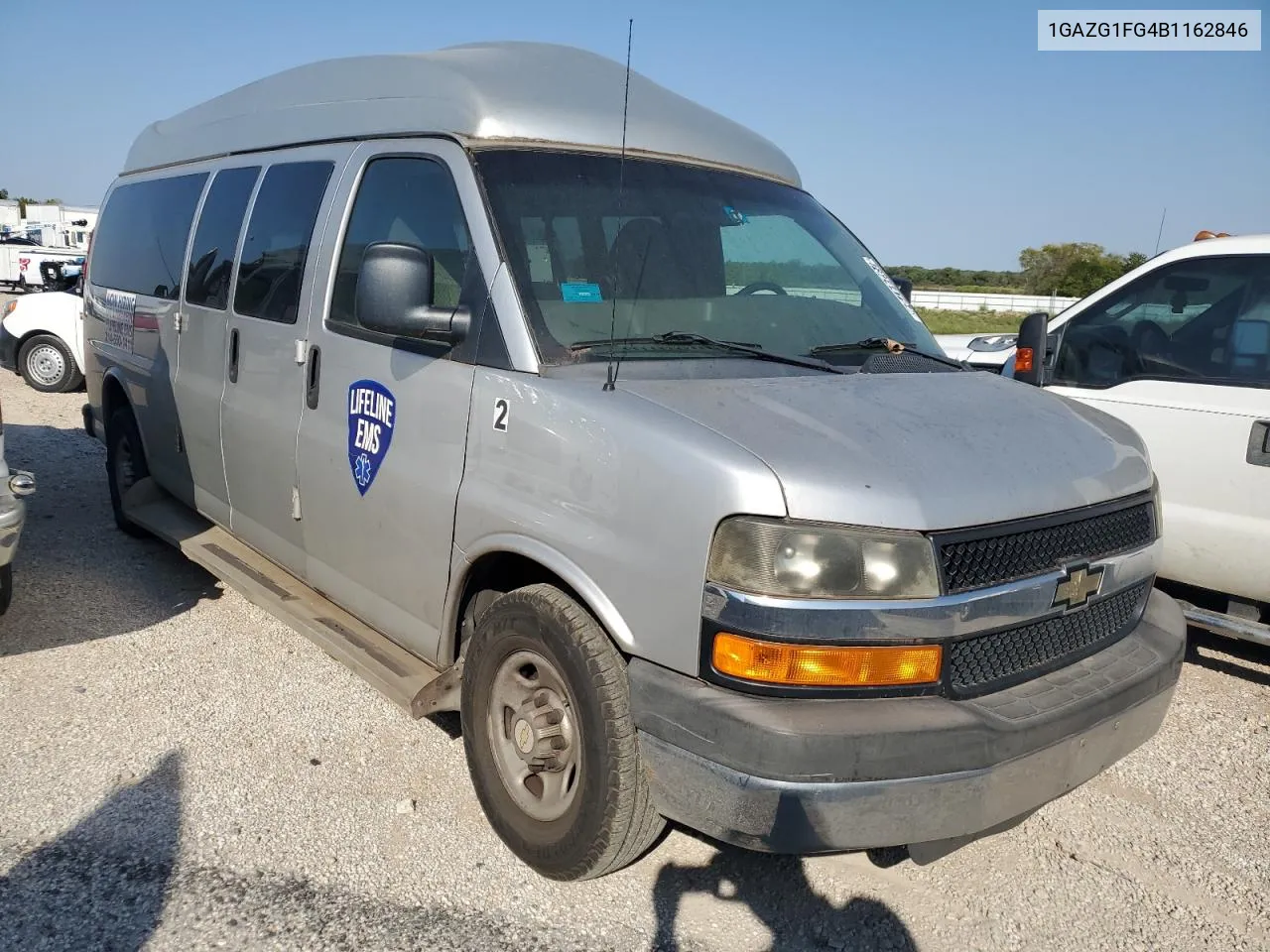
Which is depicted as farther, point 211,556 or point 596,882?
point 211,556

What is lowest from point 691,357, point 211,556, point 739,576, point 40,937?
point 40,937

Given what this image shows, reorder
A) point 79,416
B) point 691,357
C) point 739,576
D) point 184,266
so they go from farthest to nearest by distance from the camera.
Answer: point 79,416 < point 184,266 < point 691,357 < point 739,576

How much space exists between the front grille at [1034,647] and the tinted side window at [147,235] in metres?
4.40

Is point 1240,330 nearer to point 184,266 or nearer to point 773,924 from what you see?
point 773,924

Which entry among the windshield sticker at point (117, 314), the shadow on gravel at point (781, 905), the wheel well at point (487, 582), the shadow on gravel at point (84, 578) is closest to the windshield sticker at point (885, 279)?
the wheel well at point (487, 582)

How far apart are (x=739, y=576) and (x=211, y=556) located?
3.45 meters

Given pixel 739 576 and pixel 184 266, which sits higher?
pixel 184 266

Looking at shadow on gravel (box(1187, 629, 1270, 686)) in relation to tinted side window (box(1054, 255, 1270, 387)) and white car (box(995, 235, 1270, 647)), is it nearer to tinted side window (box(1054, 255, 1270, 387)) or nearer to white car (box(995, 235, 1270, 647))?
white car (box(995, 235, 1270, 647))

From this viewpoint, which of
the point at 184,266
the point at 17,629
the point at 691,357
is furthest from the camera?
the point at 184,266

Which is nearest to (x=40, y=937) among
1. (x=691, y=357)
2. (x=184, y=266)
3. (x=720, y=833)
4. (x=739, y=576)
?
(x=720, y=833)

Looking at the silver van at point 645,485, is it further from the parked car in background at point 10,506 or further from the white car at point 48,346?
the white car at point 48,346

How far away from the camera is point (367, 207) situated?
3.85 meters

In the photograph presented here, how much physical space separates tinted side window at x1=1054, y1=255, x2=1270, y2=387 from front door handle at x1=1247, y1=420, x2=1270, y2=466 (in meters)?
0.28

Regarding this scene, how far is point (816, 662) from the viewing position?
2418 millimetres
